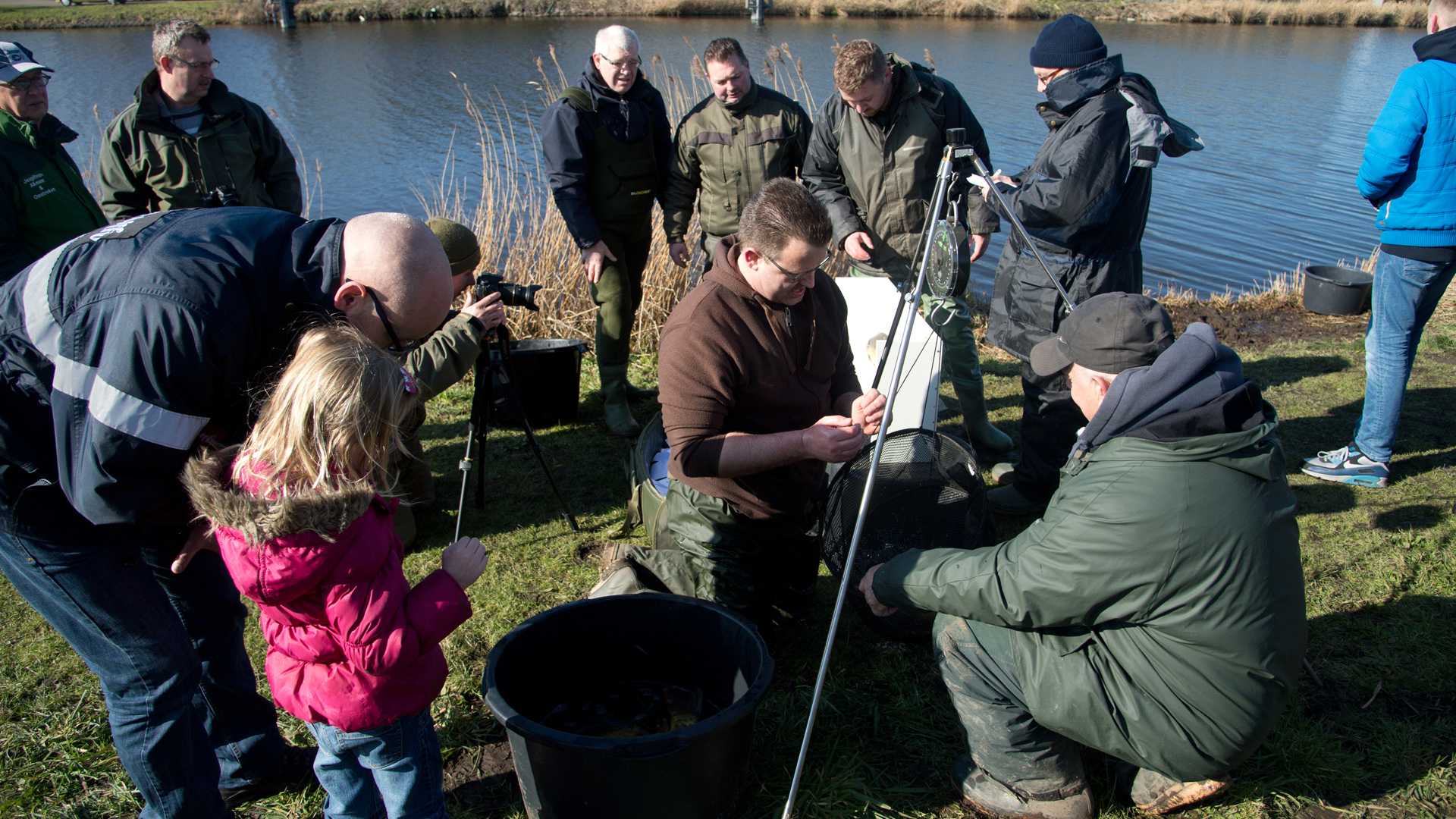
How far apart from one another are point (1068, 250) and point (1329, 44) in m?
24.6

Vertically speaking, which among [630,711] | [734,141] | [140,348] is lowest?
[630,711]

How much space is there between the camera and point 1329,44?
71.8ft

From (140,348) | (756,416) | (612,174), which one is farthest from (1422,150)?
(140,348)

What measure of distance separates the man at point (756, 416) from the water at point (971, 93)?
654 cm

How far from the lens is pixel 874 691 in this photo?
2711mm

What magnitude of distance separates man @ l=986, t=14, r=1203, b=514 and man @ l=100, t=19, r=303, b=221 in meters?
3.19

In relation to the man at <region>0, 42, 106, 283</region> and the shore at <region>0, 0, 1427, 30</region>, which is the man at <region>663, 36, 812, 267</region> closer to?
the man at <region>0, 42, 106, 283</region>

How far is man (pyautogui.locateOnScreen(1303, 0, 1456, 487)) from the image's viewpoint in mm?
3500

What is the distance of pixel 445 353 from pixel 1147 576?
238 cm

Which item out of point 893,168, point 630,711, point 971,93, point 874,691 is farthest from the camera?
point 971,93

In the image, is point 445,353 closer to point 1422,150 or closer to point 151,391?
point 151,391

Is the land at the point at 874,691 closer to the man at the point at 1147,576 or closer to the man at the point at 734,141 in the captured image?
the man at the point at 1147,576

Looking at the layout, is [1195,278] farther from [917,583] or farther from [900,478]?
[917,583]

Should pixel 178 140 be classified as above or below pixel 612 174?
above
